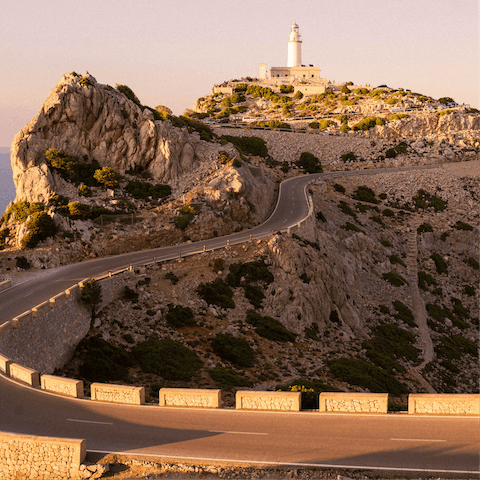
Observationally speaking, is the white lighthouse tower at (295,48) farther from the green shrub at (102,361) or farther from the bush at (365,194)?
the green shrub at (102,361)

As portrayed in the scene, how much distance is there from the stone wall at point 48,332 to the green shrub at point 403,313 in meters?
30.3

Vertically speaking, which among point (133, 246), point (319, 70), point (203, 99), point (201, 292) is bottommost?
point (201, 292)

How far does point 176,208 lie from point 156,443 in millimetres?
31235

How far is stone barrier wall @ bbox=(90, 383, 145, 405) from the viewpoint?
1953 cm

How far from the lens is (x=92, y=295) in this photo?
31.2 m

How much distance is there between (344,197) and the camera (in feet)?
227

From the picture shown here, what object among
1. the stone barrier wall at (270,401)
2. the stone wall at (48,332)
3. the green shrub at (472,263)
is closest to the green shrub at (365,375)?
the stone barrier wall at (270,401)

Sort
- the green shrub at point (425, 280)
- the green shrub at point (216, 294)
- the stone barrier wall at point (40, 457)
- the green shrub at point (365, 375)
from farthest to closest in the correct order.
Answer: the green shrub at point (425, 280) < the green shrub at point (216, 294) < the green shrub at point (365, 375) < the stone barrier wall at point (40, 457)

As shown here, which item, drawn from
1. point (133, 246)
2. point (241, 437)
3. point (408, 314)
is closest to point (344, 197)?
point (408, 314)

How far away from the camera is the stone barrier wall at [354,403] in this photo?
17.8 meters

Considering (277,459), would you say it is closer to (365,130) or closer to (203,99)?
(365,130)

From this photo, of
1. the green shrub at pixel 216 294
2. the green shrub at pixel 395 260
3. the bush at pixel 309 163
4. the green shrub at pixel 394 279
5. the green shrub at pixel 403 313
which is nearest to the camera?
the green shrub at pixel 216 294

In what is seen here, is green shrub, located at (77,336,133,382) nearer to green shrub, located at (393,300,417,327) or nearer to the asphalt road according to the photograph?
the asphalt road

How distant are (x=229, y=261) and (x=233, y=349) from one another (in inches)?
414
